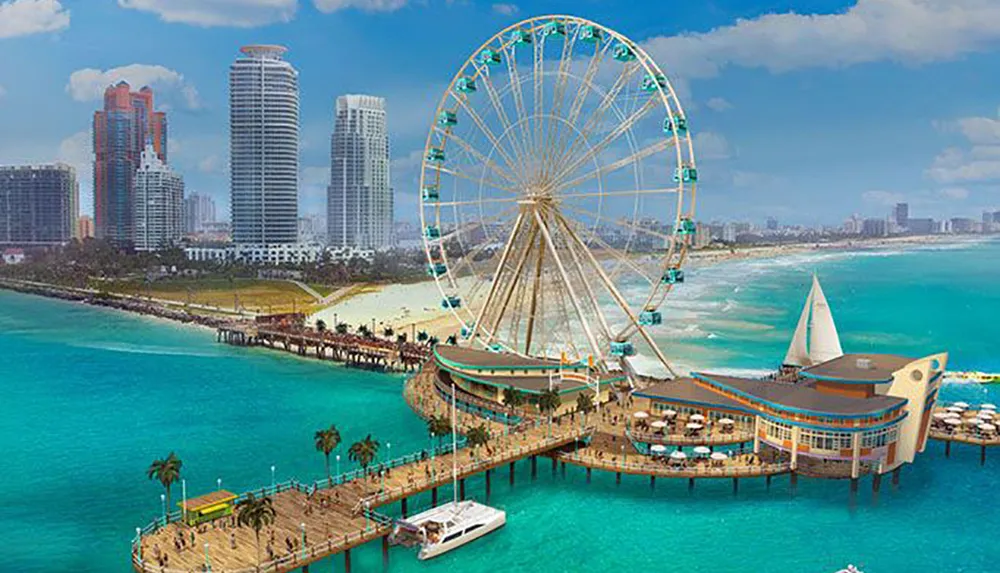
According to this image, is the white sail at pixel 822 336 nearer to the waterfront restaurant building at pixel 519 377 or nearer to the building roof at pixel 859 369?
the building roof at pixel 859 369

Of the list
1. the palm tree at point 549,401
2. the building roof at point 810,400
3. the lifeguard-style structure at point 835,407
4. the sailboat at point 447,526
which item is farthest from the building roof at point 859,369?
the sailboat at point 447,526

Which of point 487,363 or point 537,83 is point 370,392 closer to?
point 487,363

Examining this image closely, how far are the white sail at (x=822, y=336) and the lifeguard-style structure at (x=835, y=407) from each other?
10.2m

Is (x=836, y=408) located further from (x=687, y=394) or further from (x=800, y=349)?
(x=800, y=349)

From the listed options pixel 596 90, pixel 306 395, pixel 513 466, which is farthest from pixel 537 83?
pixel 306 395

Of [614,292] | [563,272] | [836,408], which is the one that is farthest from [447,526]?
[563,272]

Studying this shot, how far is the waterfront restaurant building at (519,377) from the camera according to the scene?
6228 cm

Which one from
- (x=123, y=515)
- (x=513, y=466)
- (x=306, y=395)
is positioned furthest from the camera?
(x=306, y=395)

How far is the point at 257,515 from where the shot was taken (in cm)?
3697

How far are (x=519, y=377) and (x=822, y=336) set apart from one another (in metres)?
27.1

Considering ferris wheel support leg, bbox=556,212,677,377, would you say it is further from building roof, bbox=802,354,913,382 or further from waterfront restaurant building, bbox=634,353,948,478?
building roof, bbox=802,354,913,382

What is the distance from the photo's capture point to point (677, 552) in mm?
42000

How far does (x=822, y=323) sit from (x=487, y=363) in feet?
96.0

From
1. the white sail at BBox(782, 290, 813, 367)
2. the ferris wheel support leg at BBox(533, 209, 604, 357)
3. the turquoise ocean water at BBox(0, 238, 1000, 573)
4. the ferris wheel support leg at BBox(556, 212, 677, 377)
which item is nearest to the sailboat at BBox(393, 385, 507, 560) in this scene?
the turquoise ocean water at BBox(0, 238, 1000, 573)
